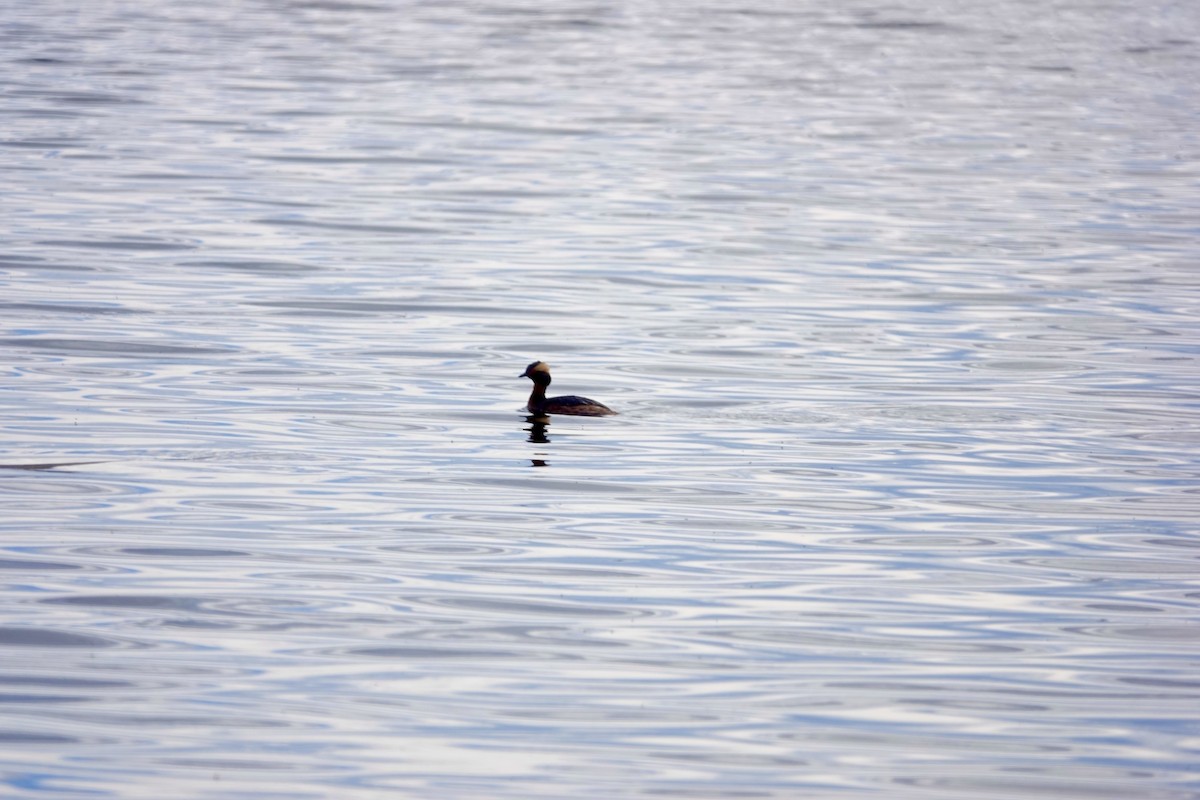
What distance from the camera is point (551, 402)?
655 inches

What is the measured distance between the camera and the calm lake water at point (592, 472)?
364 inches

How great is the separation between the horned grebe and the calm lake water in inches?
5.0

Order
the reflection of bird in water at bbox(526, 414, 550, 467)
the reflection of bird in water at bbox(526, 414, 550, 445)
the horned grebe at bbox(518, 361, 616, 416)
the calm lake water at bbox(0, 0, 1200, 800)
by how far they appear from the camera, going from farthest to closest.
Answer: the horned grebe at bbox(518, 361, 616, 416) → the reflection of bird in water at bbox(526, 414, 550, 445) → the reflection of bird in water at bbox(526, 414, 550, 467) → the calm lake water at bbox(0, 0, 1200, 800)

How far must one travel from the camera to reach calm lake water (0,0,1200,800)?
924 cm

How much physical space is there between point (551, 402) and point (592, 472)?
210 centimetres

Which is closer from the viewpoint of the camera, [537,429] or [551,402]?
[537,429]

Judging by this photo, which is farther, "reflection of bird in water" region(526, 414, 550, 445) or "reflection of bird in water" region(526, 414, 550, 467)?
"reflection of bird in water" region(526, 414, 550, 445)

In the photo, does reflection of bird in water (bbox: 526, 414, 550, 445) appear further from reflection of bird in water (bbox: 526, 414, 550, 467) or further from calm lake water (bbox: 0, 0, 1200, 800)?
calm lake water (bbox: 0, 0, 1200, 800)

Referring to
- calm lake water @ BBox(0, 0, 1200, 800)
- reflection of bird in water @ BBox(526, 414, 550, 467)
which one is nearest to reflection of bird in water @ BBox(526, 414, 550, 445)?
reflection of bird in water @ BBox(526, 414, 550, 467)

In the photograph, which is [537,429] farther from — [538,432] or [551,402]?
[551,402]

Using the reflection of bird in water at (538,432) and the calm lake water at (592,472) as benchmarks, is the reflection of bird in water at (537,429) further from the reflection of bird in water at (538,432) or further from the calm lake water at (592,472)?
the calm lake water at (592,472)

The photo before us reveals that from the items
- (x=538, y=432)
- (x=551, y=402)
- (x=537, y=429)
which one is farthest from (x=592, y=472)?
(x=551, y=402)

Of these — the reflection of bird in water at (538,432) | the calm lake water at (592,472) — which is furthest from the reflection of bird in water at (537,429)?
the calm lake water at (592,472)

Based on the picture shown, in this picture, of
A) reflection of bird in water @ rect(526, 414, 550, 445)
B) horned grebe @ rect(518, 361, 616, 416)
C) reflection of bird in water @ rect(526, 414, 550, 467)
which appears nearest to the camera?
reflection of bird in water @ rect(526, 414, 550, 467)
